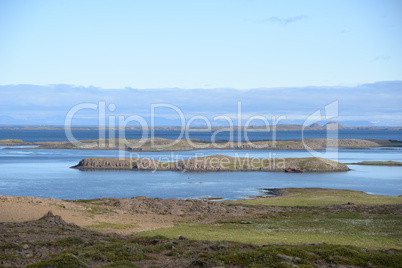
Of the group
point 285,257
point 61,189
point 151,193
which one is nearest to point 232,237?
point 285,257

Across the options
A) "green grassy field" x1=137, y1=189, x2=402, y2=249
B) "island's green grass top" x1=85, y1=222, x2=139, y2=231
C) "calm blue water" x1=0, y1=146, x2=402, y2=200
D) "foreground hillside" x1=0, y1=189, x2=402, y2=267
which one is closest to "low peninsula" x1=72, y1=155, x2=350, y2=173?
"calm blue water" x1=0, y1=146, x2=402, y2=200

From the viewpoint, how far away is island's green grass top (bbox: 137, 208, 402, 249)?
84.0 feet

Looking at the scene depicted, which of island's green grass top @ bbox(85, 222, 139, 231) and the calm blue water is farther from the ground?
island's green grass top @ bbox(85, 222, 139, 231)

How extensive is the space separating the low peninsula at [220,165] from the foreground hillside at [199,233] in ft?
160

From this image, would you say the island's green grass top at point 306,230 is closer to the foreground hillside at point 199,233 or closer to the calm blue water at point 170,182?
the foreground hillside at point 199,233

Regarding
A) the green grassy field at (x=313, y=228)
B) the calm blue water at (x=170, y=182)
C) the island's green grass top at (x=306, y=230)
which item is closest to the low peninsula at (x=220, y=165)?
the calm blue water at (x=170, y=182)

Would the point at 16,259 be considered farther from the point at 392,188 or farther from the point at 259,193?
the point at 392,188

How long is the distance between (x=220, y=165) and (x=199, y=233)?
70406mm

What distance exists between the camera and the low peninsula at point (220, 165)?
96.5m

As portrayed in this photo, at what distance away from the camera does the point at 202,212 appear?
3950cm

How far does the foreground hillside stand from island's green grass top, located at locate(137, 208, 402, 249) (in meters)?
0.06

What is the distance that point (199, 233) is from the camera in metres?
28.4

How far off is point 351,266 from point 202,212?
855 inches

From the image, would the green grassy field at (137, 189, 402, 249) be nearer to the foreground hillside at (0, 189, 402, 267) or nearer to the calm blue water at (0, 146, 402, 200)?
the foreground hillside at (0, 189, 402, 267)
